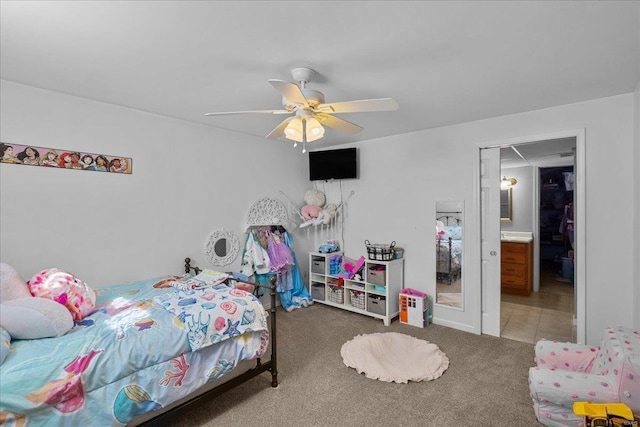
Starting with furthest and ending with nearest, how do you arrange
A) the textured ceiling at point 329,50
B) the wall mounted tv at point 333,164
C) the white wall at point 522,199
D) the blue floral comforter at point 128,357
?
the white wall at point 522,199
the wall mounted tv at point 333,164
the textured ceiling at point 329,50
the blue floral comforter at point 128,357

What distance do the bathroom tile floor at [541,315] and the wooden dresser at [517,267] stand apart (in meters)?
0.16

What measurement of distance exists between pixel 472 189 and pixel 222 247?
3086mm

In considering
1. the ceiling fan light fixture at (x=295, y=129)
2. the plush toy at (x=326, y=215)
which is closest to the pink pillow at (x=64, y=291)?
the ceiling fan light fixture at (x=295, y=129)

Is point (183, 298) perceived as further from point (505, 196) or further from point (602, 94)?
point (505, 196)

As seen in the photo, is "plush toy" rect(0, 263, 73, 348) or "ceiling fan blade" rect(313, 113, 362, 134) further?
"ceiling fan blade" rect(313, 113, 362, 134)

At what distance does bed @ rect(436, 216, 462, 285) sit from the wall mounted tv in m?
1.43

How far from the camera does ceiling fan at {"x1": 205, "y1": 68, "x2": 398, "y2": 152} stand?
201cm

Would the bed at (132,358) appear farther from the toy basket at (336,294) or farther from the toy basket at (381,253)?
the toy basket at (336,294)

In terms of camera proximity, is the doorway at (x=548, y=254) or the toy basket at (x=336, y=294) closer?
the doorway at (x=548, y=254)

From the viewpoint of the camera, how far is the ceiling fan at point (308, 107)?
79.0 inches

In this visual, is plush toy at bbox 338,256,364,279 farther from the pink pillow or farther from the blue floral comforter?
the pink pillow

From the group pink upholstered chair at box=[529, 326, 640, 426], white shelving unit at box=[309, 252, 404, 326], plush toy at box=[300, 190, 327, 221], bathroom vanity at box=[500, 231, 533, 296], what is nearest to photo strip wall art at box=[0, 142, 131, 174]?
plush toy at box=[300, 190, 327, 221]

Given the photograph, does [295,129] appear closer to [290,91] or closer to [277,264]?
[290,91]

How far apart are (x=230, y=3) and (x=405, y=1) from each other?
871 mm
